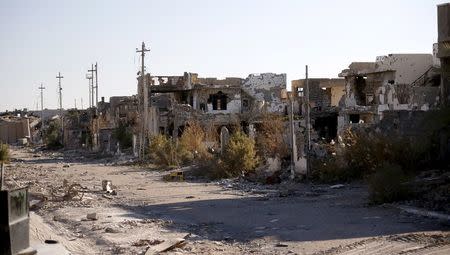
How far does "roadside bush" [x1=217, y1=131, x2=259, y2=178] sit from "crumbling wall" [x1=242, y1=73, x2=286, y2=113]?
88.3 feet

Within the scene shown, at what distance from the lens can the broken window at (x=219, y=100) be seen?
2194 inches

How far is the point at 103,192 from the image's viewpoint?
23.9 metres

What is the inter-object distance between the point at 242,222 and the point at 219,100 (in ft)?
133

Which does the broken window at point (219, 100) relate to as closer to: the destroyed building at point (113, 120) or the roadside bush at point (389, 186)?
the destroyed building at point (113, 120)

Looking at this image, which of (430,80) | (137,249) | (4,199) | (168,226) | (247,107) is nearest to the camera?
(4,199)

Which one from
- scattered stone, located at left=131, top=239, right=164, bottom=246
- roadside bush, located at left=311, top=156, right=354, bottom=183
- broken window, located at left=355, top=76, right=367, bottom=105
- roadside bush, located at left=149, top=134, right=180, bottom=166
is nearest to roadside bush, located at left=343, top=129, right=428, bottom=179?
roadside bush, located at left=311, top=156, right=354, bottom=183

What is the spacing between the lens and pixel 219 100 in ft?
183

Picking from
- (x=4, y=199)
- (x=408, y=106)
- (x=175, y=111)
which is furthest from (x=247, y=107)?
(x=4, y=199)

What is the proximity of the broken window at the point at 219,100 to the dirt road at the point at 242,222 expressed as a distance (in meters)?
31.0

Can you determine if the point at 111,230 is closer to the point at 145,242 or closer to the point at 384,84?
the point at 145,242

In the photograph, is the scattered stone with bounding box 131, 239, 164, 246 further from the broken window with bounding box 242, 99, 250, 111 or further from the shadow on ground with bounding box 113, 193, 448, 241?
the broken window with bounding box 242, 99, 250, 111

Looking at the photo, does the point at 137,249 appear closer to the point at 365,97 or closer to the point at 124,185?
the point at 124,185

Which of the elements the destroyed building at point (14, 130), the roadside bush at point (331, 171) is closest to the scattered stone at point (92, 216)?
the roadside bush at point (331, 171)

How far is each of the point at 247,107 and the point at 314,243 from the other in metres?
43.1
